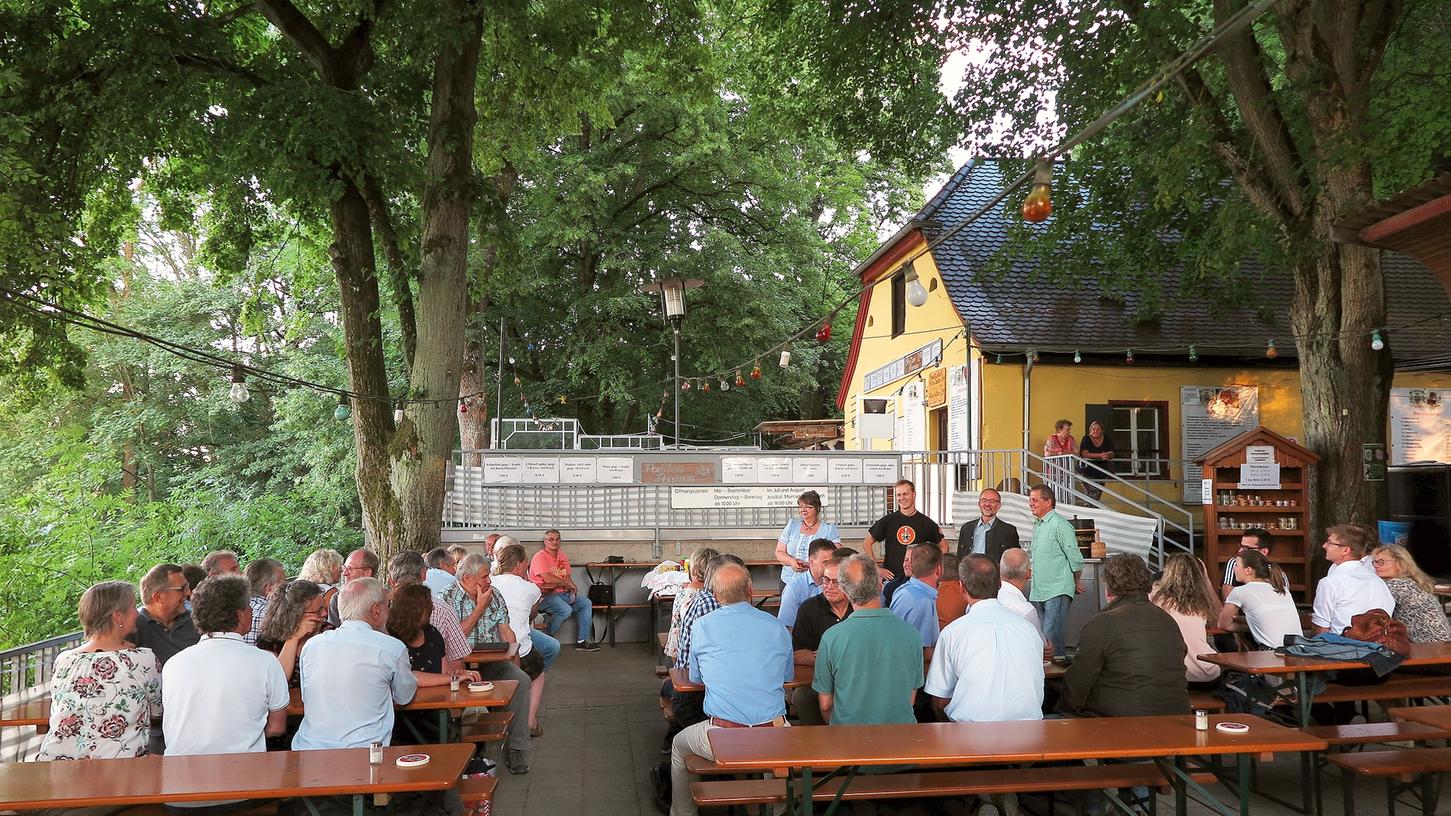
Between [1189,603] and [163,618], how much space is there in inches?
240

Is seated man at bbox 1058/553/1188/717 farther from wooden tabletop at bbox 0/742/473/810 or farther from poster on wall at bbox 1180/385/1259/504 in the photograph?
poster on wall at bbox 1180/385/1259/504

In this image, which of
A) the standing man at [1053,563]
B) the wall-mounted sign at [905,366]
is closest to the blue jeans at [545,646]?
the standing man at [1053,563]

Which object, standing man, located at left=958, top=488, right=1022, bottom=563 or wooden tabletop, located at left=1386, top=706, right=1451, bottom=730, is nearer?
wooden tabletop, located at left=1386, top=706, right=1451, bottom=730

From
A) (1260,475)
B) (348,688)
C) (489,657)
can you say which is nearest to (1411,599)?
(1260,475)

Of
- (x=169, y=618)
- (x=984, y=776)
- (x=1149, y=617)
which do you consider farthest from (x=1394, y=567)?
(x=169, y=618)

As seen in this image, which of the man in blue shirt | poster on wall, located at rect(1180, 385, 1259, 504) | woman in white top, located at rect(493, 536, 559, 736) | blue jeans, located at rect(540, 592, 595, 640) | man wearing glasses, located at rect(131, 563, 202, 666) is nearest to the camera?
the man in blue shirt

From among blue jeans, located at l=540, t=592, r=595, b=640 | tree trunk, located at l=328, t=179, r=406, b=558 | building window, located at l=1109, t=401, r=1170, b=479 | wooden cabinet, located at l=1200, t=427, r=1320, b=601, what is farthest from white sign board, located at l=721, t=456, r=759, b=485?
building window, located at l=1109, t=401, r=1170, b=479

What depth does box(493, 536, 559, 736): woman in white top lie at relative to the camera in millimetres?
7871

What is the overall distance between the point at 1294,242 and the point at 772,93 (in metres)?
8.69

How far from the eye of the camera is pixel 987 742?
4574 mm

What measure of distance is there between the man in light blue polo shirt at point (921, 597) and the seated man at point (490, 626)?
2629 millimetres

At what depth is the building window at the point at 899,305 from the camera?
2166 cm

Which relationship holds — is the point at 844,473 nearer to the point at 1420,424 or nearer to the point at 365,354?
the point at 365,354

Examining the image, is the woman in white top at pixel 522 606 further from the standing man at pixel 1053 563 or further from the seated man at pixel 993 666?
the standing man at pixel 1053 563
